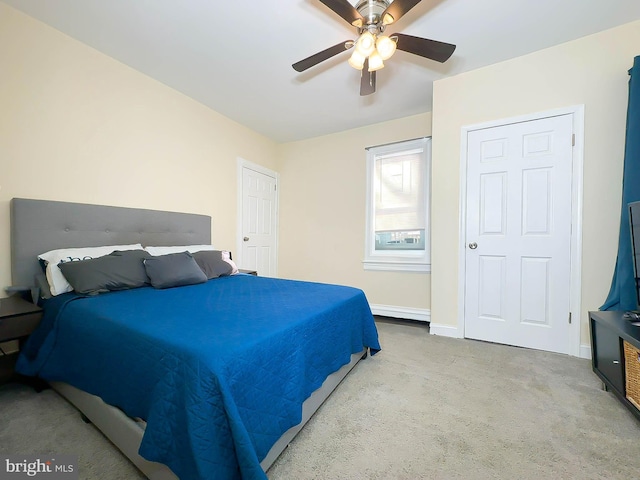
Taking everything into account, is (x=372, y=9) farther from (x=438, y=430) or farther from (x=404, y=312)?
(x=404, y=312)

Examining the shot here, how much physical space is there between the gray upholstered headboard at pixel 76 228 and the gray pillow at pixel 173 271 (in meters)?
0.60

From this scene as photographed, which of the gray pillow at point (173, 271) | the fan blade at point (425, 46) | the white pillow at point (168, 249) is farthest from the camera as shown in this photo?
the white pillow at point (168, 249)

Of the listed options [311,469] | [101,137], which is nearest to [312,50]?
[101,137]

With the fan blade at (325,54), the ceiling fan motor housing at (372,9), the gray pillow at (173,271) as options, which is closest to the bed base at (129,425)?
the gray pillow at (173,271)

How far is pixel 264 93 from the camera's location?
299 centimetres

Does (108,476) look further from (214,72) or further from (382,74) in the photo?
(382,74)

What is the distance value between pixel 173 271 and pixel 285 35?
6.81 feet

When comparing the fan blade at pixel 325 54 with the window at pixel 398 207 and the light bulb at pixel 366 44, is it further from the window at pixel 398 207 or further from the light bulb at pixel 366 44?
the window at pixel 398 207

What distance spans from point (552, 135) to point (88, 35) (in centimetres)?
394

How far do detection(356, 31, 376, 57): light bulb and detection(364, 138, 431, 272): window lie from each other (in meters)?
1.91

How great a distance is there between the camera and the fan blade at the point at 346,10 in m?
1.54

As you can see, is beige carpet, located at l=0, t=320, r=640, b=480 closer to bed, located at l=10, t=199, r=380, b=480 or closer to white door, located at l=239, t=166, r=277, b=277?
bed, located at l=10, t=199, r=380, b=480

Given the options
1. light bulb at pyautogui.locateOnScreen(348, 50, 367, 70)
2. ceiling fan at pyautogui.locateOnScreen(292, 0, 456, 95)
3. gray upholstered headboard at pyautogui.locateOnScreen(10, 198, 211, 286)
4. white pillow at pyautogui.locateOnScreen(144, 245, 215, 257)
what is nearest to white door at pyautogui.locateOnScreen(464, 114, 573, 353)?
ceiling fan at pyautogui.locateOnScreen(292, 0, 456, 95)

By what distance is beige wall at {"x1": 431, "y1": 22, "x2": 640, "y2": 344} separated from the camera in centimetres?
213
